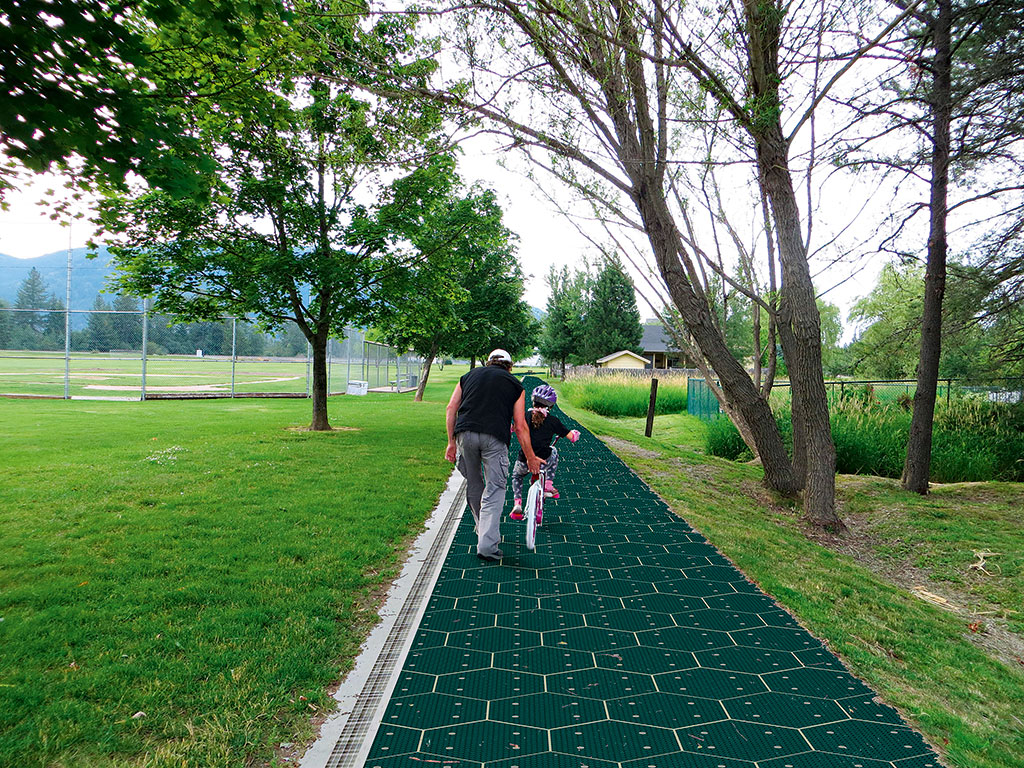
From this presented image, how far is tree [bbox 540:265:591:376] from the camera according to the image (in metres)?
61.5

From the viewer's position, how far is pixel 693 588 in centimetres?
504

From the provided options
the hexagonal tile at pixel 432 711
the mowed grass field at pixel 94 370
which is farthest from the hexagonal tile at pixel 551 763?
the mowed grass field at pixel 94 370

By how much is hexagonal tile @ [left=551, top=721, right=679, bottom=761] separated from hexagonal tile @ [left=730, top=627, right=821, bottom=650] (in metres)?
1.34

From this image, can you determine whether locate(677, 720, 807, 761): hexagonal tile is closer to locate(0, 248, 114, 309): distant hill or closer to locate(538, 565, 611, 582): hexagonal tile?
locate(538, 565, 611, 582): hexagonal tile

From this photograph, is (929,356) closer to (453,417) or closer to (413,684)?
(453,417)

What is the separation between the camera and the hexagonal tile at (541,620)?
417 cm

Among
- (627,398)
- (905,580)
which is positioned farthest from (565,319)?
(905,580)

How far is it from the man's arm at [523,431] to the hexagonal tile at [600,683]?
2299 millimetres

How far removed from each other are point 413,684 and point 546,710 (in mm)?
744

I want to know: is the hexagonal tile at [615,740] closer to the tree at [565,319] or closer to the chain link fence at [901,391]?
the chain link fence at [901,391]

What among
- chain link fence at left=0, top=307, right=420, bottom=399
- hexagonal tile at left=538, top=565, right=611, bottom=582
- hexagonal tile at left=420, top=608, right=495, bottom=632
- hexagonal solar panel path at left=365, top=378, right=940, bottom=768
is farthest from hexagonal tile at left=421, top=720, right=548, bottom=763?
chain link fence at left=0, top=307, right=420, bottom=399

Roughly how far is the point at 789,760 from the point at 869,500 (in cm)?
907

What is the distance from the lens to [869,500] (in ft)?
34.2

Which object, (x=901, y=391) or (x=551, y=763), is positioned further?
(x=901, y=391)
